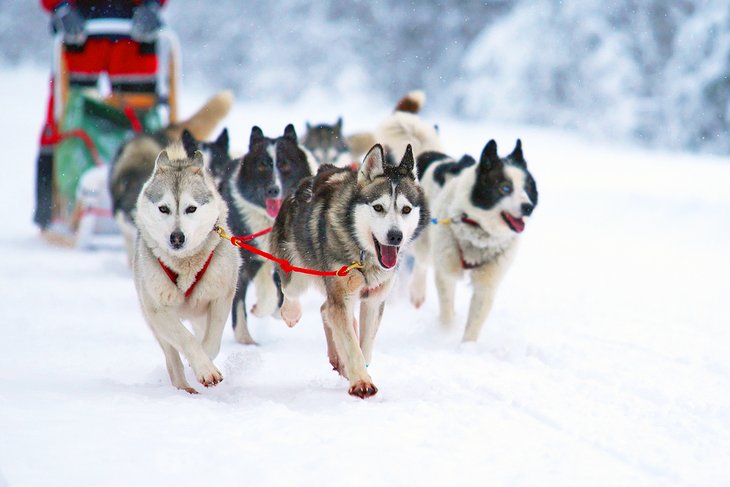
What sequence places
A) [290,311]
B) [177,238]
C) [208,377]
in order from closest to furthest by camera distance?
[208,377]
[177,238]
[290,311]

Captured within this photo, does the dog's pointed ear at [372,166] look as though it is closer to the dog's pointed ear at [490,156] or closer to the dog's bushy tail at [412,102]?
the dog's pointed ear at [490,156]

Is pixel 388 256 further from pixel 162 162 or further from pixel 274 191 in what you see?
pixel 274 191

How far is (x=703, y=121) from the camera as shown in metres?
13.2

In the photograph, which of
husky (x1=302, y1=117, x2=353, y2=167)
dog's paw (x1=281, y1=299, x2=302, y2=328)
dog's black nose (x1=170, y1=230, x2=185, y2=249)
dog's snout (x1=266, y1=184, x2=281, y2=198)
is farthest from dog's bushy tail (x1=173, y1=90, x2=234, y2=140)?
dog's black nose (x1=170, y1=230, x2=185, y2=249)

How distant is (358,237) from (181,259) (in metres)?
0.60

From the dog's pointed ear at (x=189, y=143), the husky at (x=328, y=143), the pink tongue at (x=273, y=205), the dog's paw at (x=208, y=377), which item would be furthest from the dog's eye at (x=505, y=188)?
the husky at (x=328, y=143)

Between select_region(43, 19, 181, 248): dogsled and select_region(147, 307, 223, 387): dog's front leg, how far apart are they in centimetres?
412

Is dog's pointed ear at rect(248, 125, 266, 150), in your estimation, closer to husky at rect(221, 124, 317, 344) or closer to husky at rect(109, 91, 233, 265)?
husky at rect(221, 124, 317, 344)

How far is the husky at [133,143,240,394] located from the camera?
2998 mm

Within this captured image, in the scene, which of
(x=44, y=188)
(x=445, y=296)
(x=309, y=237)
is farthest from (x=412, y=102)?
(x=44, y=188)

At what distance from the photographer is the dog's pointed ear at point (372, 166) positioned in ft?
9.94

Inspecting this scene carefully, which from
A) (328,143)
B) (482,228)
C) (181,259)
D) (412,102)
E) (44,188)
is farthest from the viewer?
(44,188)

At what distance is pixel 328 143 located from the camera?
667 cm

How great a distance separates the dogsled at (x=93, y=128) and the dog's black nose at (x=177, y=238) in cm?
416
